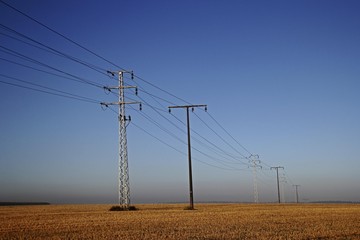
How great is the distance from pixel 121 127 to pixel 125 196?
7.55 m

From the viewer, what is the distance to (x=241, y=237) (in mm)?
18547

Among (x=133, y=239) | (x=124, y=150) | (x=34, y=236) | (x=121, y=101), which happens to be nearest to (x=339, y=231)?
(x=133, y=239)

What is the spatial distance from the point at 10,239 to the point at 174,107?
40.7 meters

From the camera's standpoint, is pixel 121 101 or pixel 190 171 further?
pixel 190 171

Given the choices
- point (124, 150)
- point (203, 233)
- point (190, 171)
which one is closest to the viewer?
point (203, 233)

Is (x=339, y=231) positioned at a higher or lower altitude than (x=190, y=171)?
lower

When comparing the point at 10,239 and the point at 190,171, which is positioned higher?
the point at 190,171

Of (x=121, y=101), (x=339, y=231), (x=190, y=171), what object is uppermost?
(x=121, y=101)

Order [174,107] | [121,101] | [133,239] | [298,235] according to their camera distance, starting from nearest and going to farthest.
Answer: [133,239] → [298,235] → [121,101] → [174,107]

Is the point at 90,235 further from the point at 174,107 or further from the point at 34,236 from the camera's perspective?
the point at 174,107

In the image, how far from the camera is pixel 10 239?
734 inches

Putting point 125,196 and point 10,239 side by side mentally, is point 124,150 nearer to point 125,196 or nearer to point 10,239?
point 125,196

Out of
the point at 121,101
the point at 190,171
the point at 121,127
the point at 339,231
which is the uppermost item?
the point at 121,101

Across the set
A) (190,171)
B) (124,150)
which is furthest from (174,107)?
(124,150)
